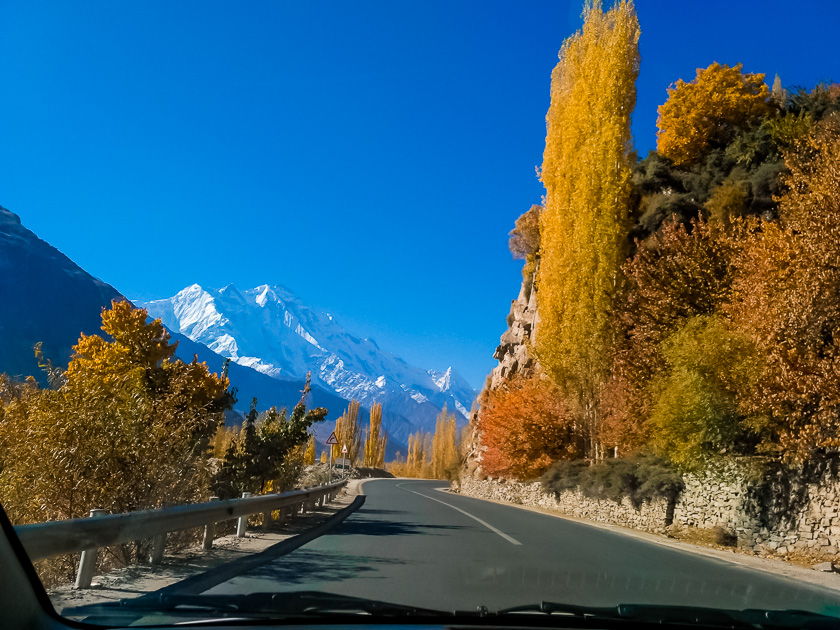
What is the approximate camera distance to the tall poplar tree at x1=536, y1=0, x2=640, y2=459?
26984 millimetres

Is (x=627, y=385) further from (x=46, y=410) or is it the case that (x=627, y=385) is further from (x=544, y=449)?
(x=46, y=410)

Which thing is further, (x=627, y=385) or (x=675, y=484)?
(x=627, y=385)

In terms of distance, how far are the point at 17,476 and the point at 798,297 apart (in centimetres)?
1425

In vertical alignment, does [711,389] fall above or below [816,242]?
below

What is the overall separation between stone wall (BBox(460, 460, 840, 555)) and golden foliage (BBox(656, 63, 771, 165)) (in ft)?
68.8

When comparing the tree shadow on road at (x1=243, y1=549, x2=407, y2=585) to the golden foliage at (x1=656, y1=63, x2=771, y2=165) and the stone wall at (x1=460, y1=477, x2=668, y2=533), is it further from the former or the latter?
the golden foliage at (x1=656, y1=63, x2=771, y2=165)

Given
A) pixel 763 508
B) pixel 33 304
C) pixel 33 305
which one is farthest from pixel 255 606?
pixel 33 305

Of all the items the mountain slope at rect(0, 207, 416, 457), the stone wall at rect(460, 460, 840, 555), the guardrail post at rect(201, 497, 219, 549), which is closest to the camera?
the guardrail post at rect(201, 497, 219, 549)

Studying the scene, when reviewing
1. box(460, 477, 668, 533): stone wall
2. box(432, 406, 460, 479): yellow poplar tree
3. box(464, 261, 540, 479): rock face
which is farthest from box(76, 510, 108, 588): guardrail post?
box(432, 406, 460, 479): yellow poplar tree

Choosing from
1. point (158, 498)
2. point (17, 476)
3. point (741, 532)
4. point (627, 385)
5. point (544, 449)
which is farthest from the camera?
point (544, 449)

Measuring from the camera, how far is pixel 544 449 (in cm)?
3081

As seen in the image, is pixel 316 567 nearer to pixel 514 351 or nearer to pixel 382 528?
pixel 382 528

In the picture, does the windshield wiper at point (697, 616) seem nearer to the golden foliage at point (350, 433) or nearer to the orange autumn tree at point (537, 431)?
the orange autumn tree at point (537, 431)

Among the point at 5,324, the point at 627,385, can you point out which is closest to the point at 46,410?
the point at 627,385
